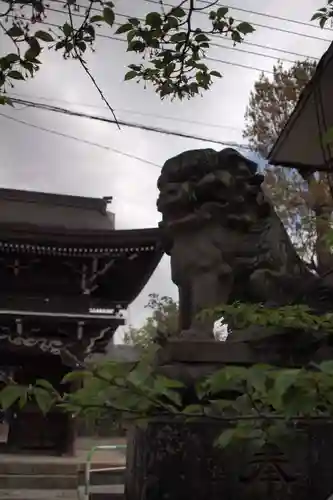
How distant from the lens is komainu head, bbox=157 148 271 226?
3.57 m

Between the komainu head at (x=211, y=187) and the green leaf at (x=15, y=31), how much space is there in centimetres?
150

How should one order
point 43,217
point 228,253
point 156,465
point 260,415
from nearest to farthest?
point 260,415 < point 156,465 < point 228,253 < point 43,217

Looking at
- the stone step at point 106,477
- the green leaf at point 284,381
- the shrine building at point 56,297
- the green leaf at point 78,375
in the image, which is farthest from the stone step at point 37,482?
the green leaf at point 284,381

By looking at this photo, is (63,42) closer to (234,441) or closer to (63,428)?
(234,441)

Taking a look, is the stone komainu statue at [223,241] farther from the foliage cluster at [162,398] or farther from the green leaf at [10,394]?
the green leaf at [10,394]

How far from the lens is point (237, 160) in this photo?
3.71 meters

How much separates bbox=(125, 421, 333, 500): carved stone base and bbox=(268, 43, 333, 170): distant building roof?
169 cm

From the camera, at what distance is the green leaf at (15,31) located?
2.29 m

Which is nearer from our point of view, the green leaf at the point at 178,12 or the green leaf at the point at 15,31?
the green leaf at the point at 15,31

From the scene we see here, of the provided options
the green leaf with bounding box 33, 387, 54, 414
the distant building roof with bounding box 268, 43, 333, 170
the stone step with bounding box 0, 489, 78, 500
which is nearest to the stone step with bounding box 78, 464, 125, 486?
the stone step with bounding box 0, 489, 78, 500

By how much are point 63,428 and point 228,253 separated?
34.2ft

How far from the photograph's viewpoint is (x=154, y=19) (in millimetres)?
2389

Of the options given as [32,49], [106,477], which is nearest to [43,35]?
[32,49]

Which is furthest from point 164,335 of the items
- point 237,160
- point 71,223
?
point 71,223
